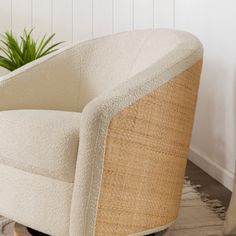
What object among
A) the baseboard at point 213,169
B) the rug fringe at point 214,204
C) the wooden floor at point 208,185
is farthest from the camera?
the baseboard at point 213,169

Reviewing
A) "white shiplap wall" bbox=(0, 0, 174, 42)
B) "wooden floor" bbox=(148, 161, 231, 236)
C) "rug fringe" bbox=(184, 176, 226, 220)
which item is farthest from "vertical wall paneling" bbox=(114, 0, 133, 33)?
"rug fringe" bbox=(184, 176, 226, 220)

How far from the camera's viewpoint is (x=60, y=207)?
156 centimetres

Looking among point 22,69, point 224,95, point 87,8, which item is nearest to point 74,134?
point 22,69

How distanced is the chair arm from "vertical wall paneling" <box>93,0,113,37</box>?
1150 millimetres

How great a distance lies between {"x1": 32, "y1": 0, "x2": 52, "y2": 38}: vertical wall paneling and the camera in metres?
3.22

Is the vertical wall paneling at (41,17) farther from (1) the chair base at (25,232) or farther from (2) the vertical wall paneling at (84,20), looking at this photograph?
(1) the chair base at (25,232)

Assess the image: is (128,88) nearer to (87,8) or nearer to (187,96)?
(187,96)

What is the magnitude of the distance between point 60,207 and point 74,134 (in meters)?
0.22

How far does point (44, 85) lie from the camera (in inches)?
81.7

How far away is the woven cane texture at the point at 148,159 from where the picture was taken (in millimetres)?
1486

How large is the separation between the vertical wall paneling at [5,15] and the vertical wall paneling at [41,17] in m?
0.14

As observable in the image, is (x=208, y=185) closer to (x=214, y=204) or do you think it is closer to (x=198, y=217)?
(x=214, y=204)

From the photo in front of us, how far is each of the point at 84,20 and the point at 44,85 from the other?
50.6 inches

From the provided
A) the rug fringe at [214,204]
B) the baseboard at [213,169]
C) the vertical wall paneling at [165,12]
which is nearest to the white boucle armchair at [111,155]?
the rug fringe at [214,204]
